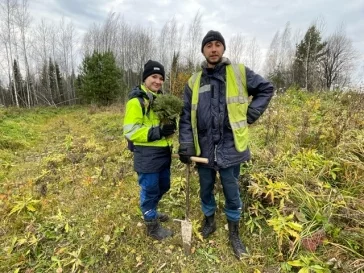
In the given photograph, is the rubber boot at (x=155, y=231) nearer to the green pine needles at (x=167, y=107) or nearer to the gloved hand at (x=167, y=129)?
the gloved hand at (x=167, y=129)

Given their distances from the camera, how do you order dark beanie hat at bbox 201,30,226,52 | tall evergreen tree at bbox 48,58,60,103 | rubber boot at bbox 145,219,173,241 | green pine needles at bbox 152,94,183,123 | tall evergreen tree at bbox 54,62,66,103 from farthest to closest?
tall evergreen tree at bbox 54,62,66,103 < tall evergreen tree at bbox 48,58,60,103 < rubber boot at bbox 145,219,173,241 < green pine needles at bbox 152,94,183,123 < dark beanie hat at bbox 201,30,226,52

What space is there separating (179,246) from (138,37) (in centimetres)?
3377

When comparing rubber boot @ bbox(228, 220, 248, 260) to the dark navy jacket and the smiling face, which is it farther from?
the smiling face

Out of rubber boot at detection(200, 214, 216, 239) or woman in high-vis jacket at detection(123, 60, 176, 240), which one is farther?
rubber boot at detection(200, 214, 216, 239)

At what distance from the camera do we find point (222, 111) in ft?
7.59

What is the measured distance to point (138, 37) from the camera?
31.9m

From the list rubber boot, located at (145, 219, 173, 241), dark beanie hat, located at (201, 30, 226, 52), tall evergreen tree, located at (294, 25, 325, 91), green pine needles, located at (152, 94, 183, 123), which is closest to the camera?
dark beanie hat, located at (201, 30, 226, 52)

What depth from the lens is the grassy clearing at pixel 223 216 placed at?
2.35m

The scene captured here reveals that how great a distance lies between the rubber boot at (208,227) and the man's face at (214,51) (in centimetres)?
191

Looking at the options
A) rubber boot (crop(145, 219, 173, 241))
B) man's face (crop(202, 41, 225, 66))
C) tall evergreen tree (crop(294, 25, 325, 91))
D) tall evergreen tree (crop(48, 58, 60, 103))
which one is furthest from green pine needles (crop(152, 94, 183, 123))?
tall evergreen tree (crop(48, 58, 60, 103))

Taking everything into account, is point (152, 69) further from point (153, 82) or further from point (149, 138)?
point (149, 138)

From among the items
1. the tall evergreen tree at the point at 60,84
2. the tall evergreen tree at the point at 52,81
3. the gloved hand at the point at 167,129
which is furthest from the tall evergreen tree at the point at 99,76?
the gloved hand at the point at 167,129

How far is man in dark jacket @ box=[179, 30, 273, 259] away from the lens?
2.28m

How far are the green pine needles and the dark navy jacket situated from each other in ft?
0.80
